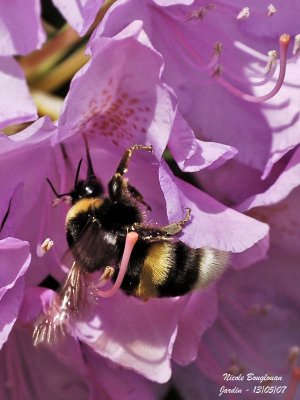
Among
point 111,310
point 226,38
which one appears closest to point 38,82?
point 226,38

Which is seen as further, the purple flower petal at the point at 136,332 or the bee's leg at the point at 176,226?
the purple flower petal at the point at 136,332

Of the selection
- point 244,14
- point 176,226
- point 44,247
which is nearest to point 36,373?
point 44,247

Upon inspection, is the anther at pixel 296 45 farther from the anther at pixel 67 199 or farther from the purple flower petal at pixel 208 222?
the anther at pixel 67 199

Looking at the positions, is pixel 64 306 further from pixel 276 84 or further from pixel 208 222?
pixel 276 84

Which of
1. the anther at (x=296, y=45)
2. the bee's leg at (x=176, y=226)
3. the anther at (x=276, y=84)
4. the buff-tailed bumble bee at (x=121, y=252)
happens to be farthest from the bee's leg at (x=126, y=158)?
the anther at (x=296, y=45)

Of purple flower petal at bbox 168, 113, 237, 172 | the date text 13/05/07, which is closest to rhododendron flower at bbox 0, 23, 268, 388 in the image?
purple flower petal at bbox 168, 113, 237, 172
